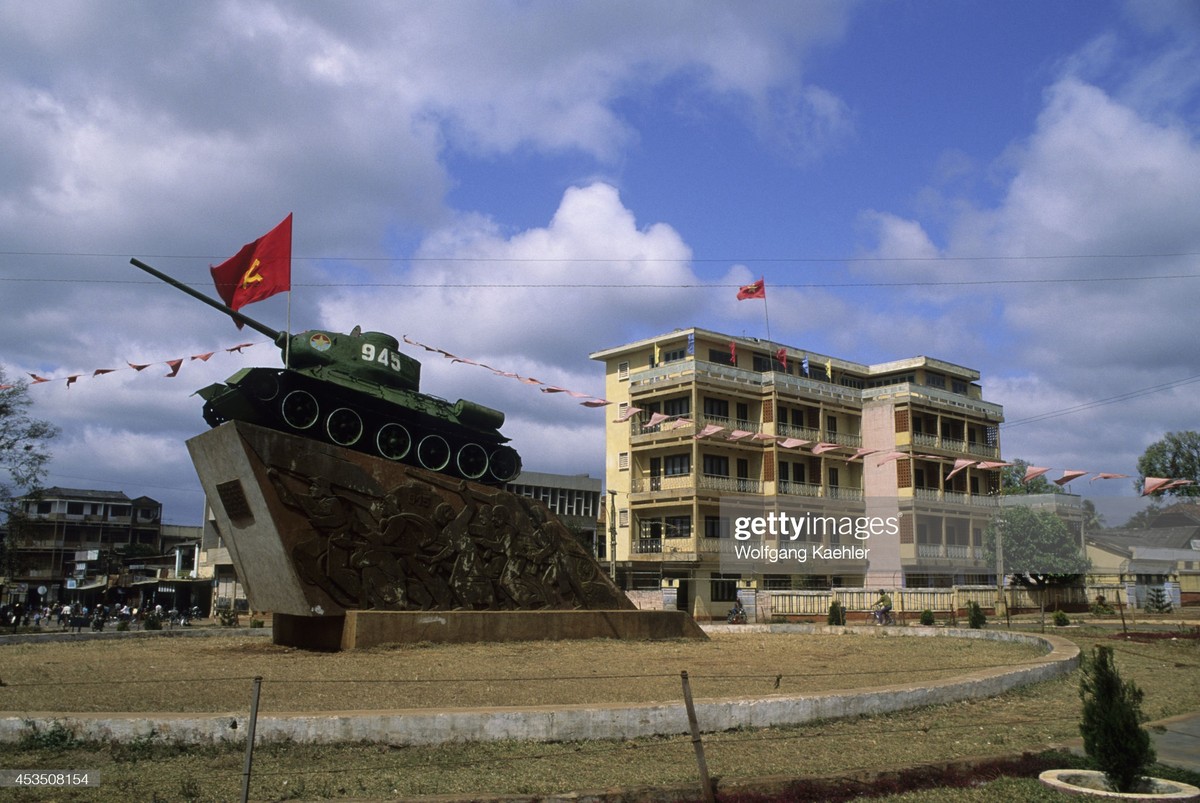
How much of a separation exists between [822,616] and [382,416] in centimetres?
1972

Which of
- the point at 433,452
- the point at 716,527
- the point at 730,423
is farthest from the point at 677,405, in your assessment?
the point at 433,452

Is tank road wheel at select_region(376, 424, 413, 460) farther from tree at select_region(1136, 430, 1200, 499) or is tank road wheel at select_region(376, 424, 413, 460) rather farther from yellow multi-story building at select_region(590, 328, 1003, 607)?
tree at select_region(1136, 430, 1200, 499)

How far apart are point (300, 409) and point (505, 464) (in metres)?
5.27

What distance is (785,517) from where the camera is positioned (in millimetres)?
42031

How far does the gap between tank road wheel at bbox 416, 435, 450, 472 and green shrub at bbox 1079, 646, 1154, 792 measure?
14741 millimetres

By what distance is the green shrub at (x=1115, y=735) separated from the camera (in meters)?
6.79

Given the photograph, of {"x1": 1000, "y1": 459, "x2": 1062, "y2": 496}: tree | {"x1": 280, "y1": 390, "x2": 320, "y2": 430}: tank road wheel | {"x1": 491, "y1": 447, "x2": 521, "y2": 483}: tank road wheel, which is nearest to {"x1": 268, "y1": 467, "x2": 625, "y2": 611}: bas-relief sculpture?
{"x1": 491, "y1": 447, "x2": 521, "y2": 483}: tank road wheel

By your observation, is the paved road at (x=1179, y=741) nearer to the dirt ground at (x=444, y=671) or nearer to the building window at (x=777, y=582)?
the dirt ground at (x=444, y=671)

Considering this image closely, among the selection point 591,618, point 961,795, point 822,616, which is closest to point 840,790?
point 961,795

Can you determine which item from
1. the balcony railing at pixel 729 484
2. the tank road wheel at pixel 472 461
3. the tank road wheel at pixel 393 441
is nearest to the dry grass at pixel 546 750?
the tank road wheel at pixel 393 441

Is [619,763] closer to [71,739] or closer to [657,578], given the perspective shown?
[71,739]

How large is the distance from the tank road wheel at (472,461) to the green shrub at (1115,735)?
15.2m

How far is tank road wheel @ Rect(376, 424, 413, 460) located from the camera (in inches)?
757

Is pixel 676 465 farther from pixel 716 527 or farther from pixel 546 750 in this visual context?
pixel 546 750
